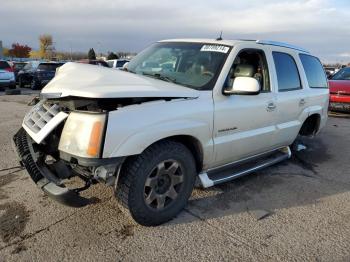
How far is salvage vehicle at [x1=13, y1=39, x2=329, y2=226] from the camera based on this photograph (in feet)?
9.64

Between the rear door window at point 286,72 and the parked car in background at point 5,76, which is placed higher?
the rear door window at point 286,72

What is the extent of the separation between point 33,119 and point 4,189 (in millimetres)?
1211

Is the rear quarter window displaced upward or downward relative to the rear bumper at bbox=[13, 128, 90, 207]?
upward

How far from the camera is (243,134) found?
4.11 metres

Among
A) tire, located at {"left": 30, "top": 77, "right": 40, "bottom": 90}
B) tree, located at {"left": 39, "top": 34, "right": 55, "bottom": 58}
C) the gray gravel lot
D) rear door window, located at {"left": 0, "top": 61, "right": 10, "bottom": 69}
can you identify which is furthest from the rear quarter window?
tree, located at {"left": 39, "top": 34, "right": 55, "bottom": 58}

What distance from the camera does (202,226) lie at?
3.47 m

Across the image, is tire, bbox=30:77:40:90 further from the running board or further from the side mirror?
the side mirror

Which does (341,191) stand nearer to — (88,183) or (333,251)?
(333,251)


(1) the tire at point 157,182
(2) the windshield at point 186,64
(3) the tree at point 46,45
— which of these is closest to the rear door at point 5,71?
(2) the windshield at point 186,64

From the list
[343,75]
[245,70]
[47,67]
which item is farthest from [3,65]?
[245,70]

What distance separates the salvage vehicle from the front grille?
0.04 feet

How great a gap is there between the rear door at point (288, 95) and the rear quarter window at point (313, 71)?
1.05 feet

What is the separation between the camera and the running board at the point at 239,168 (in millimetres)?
3838

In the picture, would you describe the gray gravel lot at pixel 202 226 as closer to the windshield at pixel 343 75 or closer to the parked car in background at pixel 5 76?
the windshield at pixel 343 75
